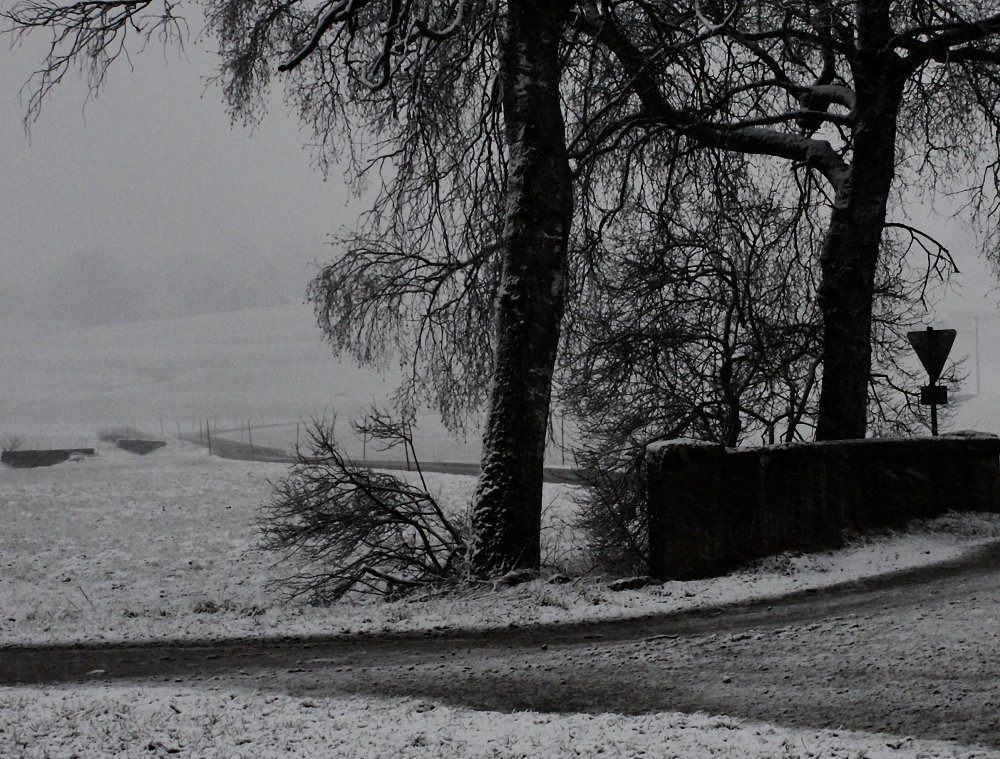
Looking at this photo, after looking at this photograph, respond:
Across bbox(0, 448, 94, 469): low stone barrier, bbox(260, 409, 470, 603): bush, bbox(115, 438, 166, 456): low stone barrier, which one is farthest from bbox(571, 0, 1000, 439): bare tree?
bbox(115, 438, 166, 456): low stone barrier

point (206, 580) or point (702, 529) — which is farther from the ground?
point (702, 529)

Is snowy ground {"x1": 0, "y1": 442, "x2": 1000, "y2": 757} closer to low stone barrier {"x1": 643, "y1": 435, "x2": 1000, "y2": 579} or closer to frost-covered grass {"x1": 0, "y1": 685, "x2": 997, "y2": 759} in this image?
frost-covered grass {"x1": 0, "y1": 685, "x2": 997, "y2": 759}

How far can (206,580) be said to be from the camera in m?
16.1

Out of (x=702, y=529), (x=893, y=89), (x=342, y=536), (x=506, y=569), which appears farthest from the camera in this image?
(x=893, y=89)

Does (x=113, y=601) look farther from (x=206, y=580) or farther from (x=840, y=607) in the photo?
(x=840, y=607)

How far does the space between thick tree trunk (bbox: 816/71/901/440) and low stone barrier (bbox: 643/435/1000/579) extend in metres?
1.62

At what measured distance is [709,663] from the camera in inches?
225

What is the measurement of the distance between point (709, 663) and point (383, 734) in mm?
2145

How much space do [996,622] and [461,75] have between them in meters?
9.42

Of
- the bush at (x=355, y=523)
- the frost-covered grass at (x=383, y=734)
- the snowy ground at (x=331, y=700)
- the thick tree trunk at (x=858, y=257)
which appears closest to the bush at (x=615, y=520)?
the snowy ground at (x=331, y=700)

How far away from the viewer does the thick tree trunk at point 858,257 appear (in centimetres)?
1192

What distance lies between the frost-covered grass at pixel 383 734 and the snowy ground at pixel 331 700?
0.4 inches

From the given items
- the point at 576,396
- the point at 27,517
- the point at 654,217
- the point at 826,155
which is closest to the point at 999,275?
the point at 826,155

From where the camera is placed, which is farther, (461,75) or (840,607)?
(461,75)
